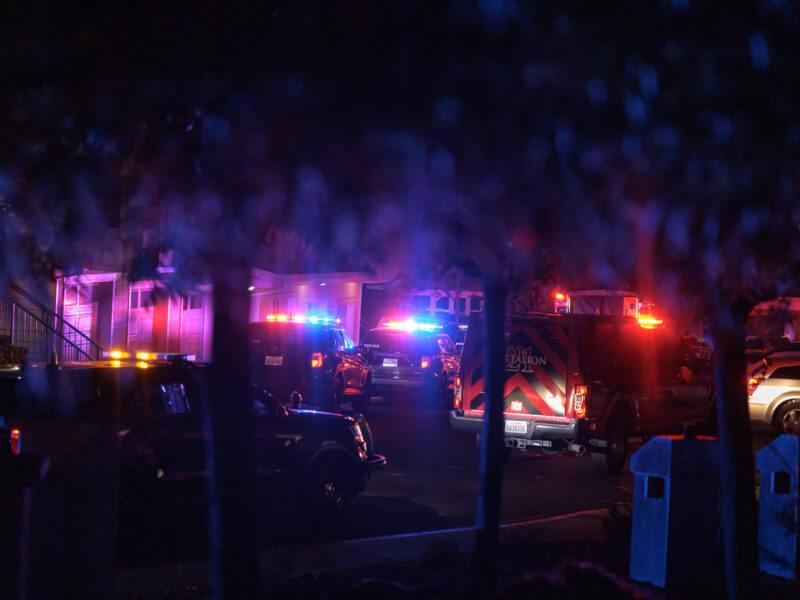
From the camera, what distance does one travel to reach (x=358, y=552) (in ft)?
24.8

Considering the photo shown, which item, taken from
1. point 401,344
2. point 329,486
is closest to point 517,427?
point 329,486

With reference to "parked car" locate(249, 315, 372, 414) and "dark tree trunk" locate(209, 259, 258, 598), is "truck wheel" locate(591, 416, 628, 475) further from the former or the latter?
"dark tree trunk" locate(209, 259, 258, 598)

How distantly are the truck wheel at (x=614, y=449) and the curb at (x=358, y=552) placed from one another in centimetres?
360

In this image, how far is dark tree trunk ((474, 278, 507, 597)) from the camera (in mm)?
5102

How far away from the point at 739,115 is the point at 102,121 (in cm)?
341

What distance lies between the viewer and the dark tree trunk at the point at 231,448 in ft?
13.1

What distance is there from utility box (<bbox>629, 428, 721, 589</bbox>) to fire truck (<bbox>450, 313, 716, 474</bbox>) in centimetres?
532

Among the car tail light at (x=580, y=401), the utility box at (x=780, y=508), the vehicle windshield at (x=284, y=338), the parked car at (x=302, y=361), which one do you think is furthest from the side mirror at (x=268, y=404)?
the vehicle windshield at (x=284, y=338)

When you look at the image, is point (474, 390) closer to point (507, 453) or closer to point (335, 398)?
point (507, 453)

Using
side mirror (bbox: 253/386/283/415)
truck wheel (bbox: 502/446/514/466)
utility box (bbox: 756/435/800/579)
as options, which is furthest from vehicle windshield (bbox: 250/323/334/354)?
utility box (bbox: 756/435/800/579)

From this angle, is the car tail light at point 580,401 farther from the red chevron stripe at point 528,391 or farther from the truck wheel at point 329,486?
the truck wheel at point 329,486

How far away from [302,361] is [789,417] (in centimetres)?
885

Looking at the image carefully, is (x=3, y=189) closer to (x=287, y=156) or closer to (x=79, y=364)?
(x=287, y=156)

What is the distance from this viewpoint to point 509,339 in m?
12.5
